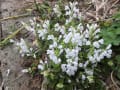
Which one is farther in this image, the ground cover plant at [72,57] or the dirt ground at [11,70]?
the dirt ground at [11,70]

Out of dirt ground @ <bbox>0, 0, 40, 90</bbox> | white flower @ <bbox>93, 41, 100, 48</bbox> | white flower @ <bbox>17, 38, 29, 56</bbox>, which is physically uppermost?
white flower @ <bbox>93, 41, 100, 48</bbox>

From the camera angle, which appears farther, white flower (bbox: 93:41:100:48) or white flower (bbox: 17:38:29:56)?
white flower (bbox: 17:38:29:56)

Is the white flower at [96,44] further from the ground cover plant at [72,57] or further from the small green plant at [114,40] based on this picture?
the small green plant at [114,40]

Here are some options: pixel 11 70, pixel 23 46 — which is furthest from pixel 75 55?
pixel 11 70

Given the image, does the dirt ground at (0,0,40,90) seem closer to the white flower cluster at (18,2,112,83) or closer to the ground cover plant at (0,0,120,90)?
the ground cover plant at (0,0,120,90)

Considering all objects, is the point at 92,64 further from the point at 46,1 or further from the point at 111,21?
the point at 46,1

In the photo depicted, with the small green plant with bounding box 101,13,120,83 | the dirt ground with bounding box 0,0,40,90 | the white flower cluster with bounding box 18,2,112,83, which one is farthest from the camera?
the dirt ground with bounding box 0,0,40,90

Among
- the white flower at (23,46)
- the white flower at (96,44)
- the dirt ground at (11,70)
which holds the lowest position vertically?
the dirt ground at (11,70)

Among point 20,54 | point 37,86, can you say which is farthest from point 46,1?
point 37,86

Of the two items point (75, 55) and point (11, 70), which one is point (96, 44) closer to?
point (75, 55)

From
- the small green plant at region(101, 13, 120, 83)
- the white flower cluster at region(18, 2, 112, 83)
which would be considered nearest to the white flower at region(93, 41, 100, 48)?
the white flower cluster at region(18, 2, 112, 83)

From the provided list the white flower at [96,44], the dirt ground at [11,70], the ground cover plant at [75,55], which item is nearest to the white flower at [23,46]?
the ground cover plant at [75,55]
